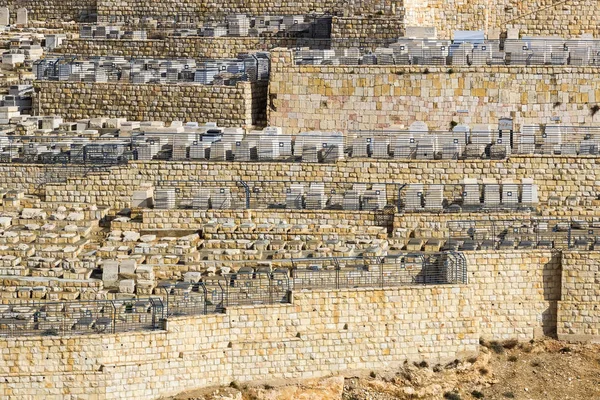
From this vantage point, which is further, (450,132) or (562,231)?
(450,132)

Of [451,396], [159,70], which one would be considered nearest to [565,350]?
[451,396]

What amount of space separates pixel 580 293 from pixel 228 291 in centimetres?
737

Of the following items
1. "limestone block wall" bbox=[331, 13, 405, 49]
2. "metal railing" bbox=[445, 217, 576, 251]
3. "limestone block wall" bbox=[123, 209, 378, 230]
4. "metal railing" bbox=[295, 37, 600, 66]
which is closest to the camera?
"metal railing" bbox=[445, 217, 576, 251]

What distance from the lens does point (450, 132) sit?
53.5 metres

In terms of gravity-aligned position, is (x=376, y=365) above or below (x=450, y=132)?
below

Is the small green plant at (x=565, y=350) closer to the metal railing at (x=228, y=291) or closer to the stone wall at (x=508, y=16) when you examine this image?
the metal railing at (x=228, y=291)

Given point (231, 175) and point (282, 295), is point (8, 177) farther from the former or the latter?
point (282, 295)

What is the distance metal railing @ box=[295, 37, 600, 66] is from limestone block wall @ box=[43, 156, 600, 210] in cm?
526

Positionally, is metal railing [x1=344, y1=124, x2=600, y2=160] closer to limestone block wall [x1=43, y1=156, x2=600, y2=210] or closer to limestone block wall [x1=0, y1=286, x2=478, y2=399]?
limestone block wall [x1=43, y1=156, x2=600, y2=210]

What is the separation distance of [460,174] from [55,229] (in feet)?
29.8

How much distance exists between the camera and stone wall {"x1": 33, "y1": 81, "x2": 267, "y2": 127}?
56625 millimetres

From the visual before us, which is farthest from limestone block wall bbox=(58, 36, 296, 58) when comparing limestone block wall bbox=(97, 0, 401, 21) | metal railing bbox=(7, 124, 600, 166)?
metal railing bbox=(7, 124, 600, 166)

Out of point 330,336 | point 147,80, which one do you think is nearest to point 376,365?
point 330,336

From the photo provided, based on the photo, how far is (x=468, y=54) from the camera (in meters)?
56.5
